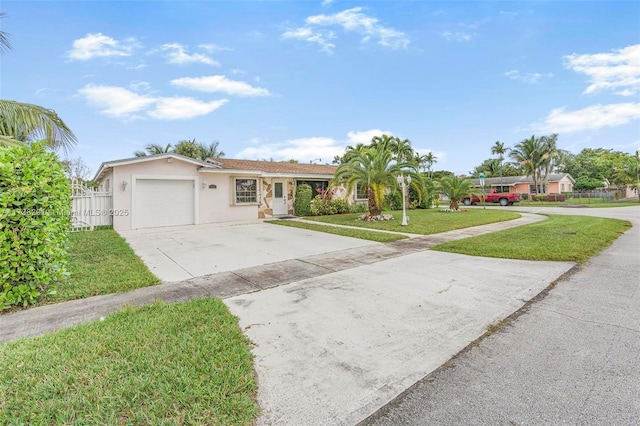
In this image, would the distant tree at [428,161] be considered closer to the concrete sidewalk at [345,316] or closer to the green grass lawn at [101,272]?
the concrete sidewalk at [345,316]

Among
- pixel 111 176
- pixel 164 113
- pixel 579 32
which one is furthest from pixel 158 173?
pixel 579 32

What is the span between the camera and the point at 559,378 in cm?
229

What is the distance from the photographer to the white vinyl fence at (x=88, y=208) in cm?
1138

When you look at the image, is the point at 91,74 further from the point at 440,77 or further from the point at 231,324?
the point at 440,77

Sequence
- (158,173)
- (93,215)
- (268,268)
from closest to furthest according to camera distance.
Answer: (268,268) < (93,215) < (158,173)

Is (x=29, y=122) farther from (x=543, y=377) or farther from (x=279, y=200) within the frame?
(x=279, y=200)

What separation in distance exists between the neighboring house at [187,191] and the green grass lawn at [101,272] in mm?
4148

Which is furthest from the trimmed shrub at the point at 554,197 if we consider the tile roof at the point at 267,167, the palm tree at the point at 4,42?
the palm tree at the point at 4,42

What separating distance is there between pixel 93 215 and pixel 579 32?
21261 mm

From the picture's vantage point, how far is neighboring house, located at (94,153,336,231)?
12031mm

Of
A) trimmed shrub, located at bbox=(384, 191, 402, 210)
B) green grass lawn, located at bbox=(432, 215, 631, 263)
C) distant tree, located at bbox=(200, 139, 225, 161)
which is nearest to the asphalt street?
green grass lawn, located at bbox=(432, 215, 631, 263)

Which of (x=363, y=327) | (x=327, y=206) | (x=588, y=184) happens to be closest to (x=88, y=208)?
(x=327, y=206)

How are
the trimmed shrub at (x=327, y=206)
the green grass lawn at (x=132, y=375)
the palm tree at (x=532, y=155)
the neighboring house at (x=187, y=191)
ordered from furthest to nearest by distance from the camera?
the palm tree at (x=532, y=155) → the trimmed shrub at (x=327, y=206) → the neighboring house at (x=187, y=191) → the green grass lawn at (x=132, y=375)

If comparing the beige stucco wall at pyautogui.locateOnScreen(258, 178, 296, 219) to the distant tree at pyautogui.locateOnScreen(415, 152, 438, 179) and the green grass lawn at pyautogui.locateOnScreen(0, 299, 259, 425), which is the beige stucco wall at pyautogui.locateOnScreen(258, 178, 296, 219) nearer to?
the green grass lawn at pyautogui.locateOnScreen(0, 299, 259, 425)
